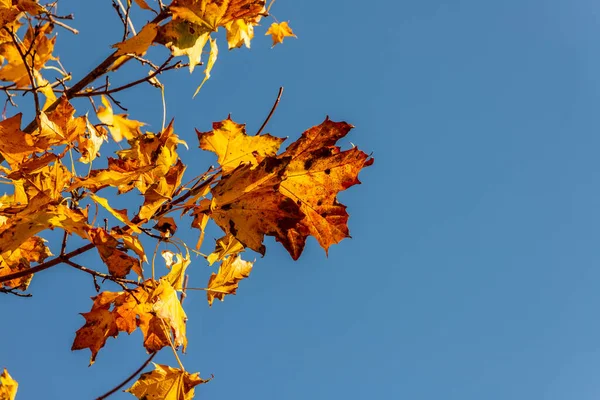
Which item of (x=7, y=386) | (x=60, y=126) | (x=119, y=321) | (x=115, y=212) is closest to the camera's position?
(x=115, y=212)

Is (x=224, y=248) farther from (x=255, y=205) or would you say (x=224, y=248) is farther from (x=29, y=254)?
(x=29, y=254)

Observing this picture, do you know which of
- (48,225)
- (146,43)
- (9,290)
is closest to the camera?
(48,225)

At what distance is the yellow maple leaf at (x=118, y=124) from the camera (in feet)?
7.86

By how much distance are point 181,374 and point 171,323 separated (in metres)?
0.37

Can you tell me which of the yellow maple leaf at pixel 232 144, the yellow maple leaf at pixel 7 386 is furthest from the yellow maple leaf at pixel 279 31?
the yellow maple leaf at pixel 7 386

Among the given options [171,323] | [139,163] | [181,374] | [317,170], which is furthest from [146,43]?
[181,374]

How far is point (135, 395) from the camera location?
55.8 inches

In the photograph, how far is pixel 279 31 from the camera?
256 cm

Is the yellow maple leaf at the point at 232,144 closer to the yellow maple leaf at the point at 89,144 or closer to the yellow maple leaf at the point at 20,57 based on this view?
the yellow maple leaf at the point at 89,144

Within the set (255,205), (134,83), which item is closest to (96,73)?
(134,83)

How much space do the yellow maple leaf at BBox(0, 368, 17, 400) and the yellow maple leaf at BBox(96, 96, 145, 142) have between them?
3.50 feet

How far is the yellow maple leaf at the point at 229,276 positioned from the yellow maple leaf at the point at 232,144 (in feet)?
1.47

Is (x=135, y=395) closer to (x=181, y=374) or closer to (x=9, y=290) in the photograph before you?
(x=181, y=374)

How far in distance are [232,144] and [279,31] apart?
4.89ft
